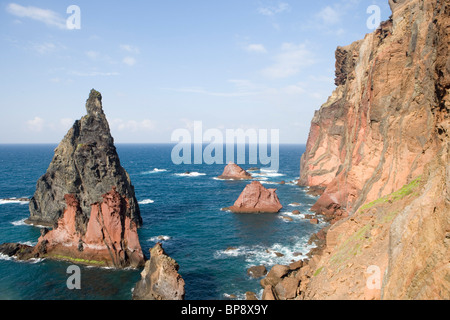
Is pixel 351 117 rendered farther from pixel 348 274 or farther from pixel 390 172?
pixel 348 274

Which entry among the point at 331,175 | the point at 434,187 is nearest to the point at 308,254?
the point at 434,187

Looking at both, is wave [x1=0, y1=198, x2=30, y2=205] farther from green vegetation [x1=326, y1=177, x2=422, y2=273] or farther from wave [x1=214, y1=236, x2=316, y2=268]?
green vegetation [x1=326, y1=177, x2=422, y2=273]

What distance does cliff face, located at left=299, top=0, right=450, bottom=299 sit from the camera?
14531 mm

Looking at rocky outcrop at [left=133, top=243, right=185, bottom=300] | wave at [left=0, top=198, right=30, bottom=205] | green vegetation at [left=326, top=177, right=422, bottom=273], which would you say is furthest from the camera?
wave at [left=0, top=198, right=30, bottom=205]

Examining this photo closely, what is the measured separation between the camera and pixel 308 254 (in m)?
43.3

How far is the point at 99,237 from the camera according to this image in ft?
138

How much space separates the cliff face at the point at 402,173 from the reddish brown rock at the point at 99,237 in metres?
25.1

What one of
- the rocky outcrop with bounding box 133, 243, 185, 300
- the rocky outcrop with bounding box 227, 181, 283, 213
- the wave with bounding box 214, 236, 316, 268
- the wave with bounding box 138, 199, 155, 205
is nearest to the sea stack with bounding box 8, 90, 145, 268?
the rocky outcrop with bounding box 133, 243, 185, 300

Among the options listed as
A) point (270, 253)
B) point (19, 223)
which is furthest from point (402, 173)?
point (19, 223)

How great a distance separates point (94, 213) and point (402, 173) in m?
39.6

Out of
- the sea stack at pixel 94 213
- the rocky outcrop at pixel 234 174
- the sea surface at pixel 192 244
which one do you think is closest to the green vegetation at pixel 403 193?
the sea surface at pixel 192 244

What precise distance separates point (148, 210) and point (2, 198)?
42137mm

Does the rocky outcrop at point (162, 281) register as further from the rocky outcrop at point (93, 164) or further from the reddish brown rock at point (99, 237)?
the rocky outcrop at point (93, 164)

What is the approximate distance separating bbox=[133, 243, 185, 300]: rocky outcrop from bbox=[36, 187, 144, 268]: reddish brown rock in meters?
11.8
